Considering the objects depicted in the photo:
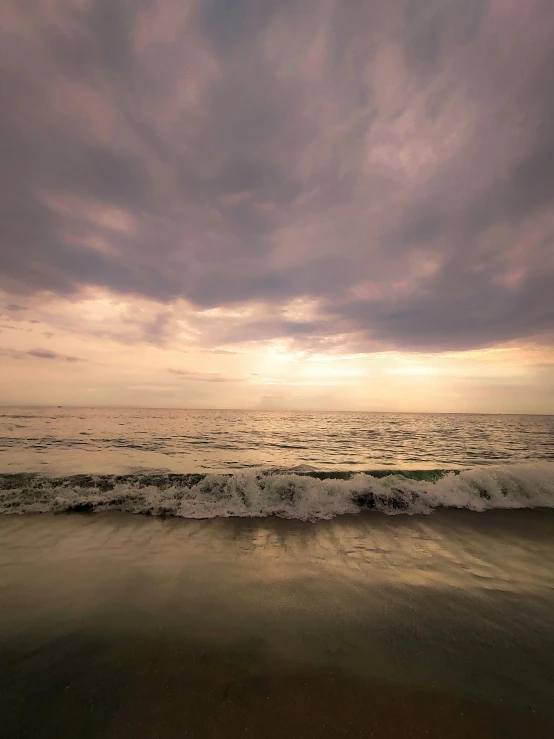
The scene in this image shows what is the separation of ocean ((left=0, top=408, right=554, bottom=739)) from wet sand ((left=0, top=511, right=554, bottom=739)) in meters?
0.02

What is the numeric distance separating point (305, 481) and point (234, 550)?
5.44m

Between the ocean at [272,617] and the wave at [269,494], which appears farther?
the wave at [269,494]

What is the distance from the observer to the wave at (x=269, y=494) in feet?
35.5

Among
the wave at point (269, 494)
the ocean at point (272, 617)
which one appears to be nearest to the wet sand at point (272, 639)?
the ocean at point (272, 617)

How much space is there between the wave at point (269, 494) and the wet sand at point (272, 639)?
8.90ft

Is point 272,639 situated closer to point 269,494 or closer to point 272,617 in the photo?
point 272,617

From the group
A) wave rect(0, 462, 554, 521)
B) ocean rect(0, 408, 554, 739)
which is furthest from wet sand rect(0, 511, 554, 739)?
wave rect(0, 462, 554, 521)

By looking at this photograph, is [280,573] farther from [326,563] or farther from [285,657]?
[285,657]

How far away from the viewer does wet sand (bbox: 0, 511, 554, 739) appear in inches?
129

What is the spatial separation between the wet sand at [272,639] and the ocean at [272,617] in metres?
0.02

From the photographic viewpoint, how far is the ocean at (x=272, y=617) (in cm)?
332

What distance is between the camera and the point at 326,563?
7.04 metres

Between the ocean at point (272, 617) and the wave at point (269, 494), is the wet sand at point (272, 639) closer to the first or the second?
the ocean at point (272, 617)

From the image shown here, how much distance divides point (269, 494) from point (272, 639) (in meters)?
7.75
